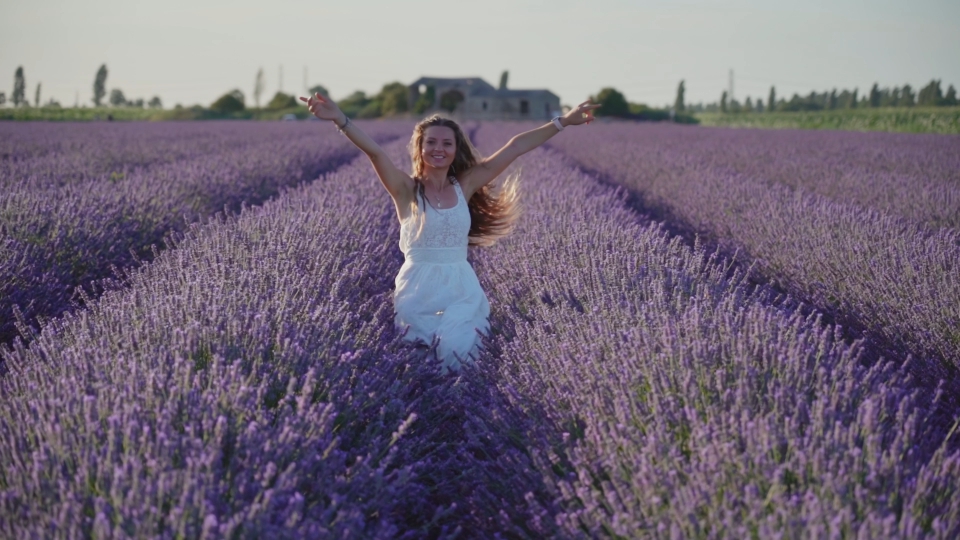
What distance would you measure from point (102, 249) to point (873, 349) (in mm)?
3492

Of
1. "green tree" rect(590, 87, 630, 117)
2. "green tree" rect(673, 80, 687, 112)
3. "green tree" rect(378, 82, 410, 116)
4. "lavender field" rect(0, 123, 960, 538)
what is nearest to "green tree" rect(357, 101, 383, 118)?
"green tree" rect(378, 82, 410, 116)

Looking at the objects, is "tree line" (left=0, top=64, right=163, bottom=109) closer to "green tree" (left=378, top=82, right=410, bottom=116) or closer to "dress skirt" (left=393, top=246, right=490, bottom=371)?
"green tree" (left=378, top=82, right=410, bottom=116)

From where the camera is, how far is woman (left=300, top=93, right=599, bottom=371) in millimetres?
2854

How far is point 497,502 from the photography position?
1700 mm

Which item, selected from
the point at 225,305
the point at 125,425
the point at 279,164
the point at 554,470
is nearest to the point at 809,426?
the point at 554,470

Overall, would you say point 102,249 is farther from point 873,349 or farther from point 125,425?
point 873,349

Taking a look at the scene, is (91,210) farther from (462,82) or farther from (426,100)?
(462,82)

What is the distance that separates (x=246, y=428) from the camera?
4.98 ft

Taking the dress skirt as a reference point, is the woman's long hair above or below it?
above

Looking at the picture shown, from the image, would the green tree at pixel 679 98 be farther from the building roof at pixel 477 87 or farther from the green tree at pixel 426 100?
the green tree at pixel 426 100

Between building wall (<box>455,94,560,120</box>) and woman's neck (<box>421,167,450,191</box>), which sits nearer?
woman's neck (<box>421,167,450,191</box>)

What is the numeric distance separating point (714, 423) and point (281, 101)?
183 ft

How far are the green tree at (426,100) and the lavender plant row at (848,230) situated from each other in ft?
132

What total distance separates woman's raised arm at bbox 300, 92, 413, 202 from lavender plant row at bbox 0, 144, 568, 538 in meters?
0.53
